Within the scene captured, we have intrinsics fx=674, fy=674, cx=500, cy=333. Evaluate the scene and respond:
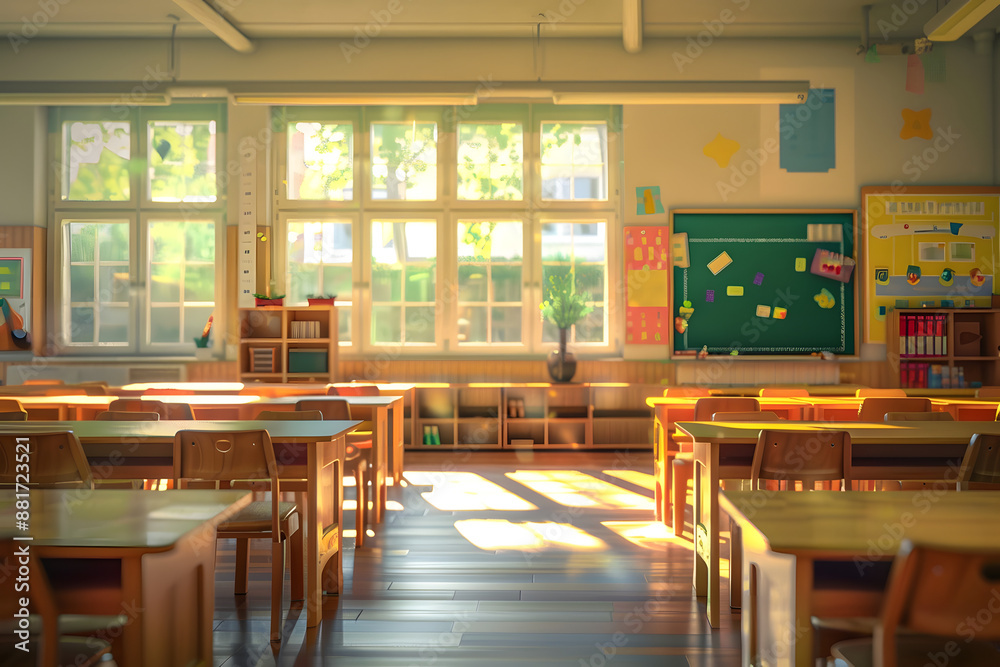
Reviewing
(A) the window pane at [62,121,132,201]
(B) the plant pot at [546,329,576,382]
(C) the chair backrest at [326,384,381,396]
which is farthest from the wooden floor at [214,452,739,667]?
(A) the window pane at [62,121,132,201]

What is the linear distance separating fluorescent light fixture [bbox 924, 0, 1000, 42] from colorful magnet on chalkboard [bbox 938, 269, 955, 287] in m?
3.10

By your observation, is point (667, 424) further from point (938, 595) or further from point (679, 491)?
point (938, 595)

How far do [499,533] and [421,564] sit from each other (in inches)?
28.6

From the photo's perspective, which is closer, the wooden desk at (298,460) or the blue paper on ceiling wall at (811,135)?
the wooden desk at (298,460)

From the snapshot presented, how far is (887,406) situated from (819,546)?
145 inches

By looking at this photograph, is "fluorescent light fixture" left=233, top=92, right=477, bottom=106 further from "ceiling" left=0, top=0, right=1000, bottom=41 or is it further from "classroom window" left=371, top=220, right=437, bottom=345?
"classroom window" left=371, top=220, right=437, bottom=345

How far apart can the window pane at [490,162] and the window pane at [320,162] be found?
1.37m

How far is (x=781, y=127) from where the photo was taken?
7.70 m

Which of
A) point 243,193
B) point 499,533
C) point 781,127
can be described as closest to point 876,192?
point 781,127

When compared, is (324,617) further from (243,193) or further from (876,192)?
(876,192)

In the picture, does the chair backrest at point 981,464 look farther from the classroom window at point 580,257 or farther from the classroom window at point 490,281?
the classroom window at point 490,281

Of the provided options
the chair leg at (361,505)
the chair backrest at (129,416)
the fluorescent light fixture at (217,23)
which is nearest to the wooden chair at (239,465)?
the chair leg at (361,505)

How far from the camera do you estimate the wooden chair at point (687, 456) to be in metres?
4.14

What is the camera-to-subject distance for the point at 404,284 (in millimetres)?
8086
